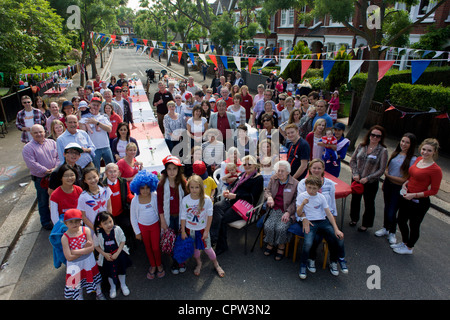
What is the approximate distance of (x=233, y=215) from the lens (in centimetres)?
450

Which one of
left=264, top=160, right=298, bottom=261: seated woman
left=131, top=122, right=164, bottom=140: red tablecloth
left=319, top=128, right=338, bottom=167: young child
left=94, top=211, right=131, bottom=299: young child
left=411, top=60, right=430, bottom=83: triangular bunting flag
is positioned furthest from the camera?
left=131, top=122, right=164, bottom=140: red tablecloth

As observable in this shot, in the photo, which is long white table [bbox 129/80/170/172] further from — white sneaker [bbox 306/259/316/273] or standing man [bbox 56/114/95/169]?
white sneaker [bbox 306/259/316/273]

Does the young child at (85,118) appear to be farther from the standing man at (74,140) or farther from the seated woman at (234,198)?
the seated woman at (234,198)

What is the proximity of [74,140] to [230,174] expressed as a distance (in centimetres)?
292

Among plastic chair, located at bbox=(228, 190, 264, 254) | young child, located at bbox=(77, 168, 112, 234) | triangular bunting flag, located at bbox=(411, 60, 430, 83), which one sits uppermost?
triangular bunting flag, located at bbox=(411, 60, 430, 83)

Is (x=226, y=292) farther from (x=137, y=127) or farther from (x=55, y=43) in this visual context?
(x=55, y=43)

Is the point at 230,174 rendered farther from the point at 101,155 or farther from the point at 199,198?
the point at 101,155

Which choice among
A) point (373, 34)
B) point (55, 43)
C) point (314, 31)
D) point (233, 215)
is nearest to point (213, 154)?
point (233, 215)

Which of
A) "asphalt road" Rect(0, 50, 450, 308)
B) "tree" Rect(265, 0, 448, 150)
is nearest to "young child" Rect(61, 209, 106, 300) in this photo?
"asphalt road" Rect(0, 50, 450, 308)

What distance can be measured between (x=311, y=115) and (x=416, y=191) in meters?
2.97

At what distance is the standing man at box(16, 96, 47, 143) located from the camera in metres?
6.66

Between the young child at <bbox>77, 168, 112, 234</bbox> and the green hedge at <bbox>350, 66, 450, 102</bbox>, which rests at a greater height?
the green hedge at <bbox>350, 66, 450, 102</bbox>

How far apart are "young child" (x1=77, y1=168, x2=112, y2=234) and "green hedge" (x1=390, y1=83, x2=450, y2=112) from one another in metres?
10.1

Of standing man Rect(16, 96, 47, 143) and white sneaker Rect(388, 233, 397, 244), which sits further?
standing man Rect(16, 96, 47, 143)
